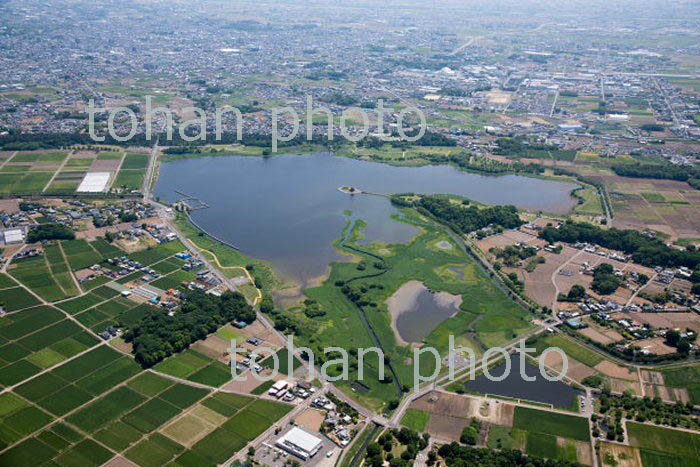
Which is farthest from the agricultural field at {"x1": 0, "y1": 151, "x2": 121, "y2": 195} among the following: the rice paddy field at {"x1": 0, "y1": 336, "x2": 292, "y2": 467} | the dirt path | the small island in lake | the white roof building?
the white roof building

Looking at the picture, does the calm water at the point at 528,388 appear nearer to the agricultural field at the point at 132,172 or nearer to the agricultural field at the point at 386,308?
the agricultural field at the point at 386,308

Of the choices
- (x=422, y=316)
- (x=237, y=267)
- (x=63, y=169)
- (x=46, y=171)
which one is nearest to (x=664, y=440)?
(x=422, y=316)

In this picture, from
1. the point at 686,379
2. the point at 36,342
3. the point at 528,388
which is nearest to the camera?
the point at 528,388

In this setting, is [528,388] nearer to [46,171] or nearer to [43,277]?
[43,277]

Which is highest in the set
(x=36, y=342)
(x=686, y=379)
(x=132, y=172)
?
(x=132, y=172)

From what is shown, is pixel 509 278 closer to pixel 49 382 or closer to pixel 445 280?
pixel 445 280

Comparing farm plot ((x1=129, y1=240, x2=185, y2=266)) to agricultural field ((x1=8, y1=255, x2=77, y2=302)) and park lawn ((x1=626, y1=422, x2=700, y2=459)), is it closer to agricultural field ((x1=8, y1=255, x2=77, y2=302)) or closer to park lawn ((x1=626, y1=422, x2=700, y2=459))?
agricultural field ((x1=8, y1=255, x2=77, y2=302))

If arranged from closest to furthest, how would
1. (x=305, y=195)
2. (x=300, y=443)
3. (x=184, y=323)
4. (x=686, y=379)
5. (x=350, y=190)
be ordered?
(x=300, y=443)
(x=686, y=379)
(x=184, y=323)
(x=305, y=195)
(x=350, y=190)
